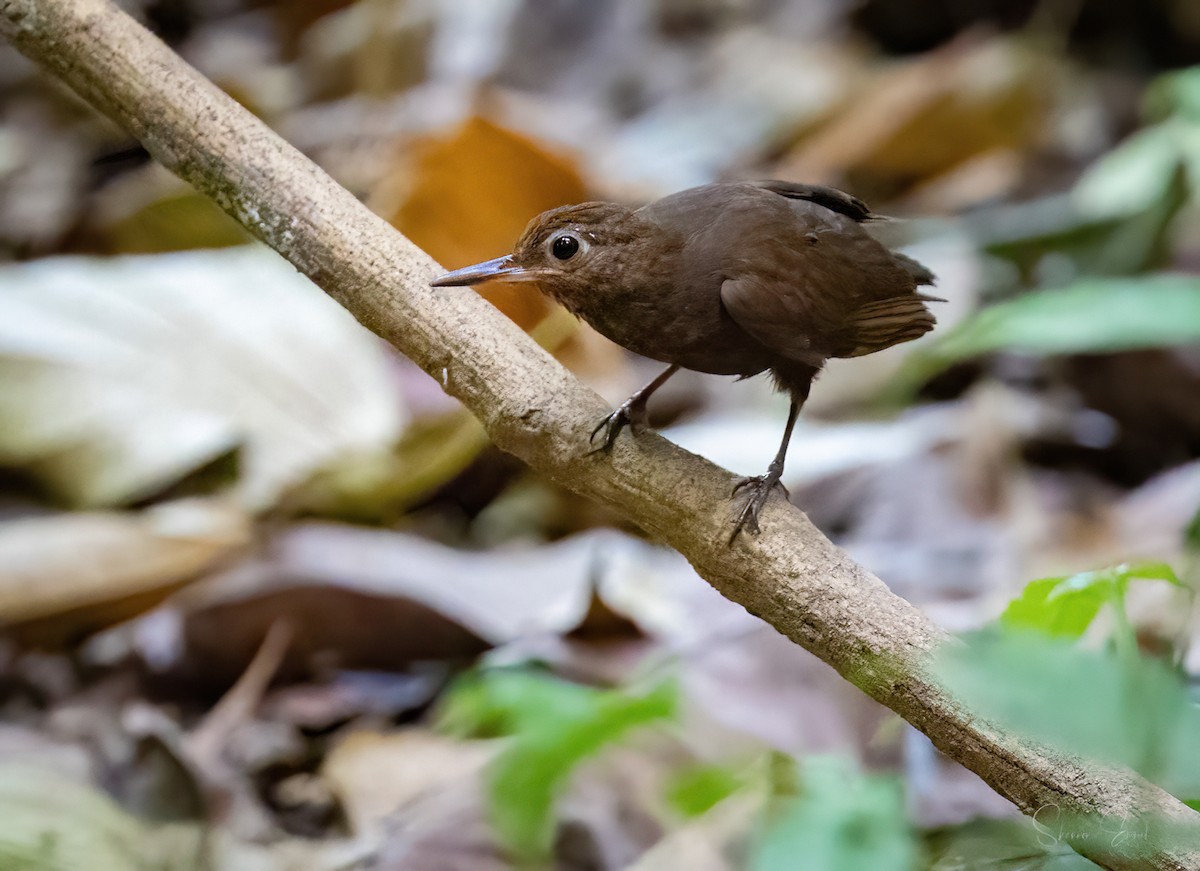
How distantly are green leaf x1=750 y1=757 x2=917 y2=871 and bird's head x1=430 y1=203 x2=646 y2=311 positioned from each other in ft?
3.47

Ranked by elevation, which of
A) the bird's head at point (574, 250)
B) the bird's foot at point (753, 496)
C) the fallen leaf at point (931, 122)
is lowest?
A: the bird's foot at point (753, 496)

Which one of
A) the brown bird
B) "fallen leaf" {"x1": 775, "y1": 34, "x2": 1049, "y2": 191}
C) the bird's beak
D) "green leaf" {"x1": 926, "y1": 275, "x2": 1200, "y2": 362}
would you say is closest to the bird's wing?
the brown bird

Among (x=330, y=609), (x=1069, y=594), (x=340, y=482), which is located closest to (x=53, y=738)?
(x=330, y=609)

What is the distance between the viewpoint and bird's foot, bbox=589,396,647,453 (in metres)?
2.31

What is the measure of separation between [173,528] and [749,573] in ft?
7.09

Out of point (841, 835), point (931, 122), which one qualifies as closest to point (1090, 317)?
point (841, 835)

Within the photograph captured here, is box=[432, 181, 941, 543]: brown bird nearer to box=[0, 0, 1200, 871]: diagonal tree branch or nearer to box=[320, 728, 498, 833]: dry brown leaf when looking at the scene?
box=[0, 0, 1200, 871]: diagonal tree branch

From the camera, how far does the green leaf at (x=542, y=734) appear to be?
2.11 m

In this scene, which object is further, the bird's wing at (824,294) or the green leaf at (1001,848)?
the bird's wing at (824,294)

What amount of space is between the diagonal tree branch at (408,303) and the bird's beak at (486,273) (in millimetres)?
33

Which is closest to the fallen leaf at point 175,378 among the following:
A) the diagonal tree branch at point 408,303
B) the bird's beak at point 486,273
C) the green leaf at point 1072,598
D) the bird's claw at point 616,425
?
the bird's beak at point 486,273

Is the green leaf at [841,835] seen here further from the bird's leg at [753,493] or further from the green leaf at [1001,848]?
the bird's leg at [753,493]

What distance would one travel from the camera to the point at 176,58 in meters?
2.39

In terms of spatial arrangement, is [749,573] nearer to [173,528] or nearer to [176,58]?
[176,58]
